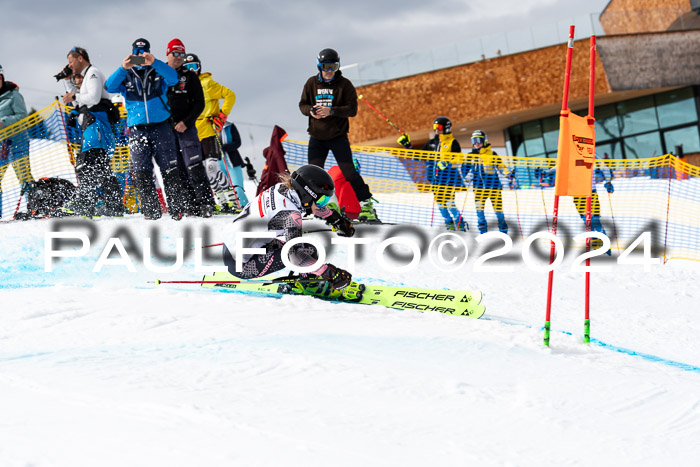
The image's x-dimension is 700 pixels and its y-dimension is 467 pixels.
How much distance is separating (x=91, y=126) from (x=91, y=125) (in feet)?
Answer: 0.04

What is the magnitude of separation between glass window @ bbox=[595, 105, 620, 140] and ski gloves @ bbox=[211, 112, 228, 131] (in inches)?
762

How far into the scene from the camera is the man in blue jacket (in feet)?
23.7

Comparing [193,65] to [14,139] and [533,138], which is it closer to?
[14,139]

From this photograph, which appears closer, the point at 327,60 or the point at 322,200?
the point at 322,200

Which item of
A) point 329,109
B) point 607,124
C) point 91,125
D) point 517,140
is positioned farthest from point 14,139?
point 517,140

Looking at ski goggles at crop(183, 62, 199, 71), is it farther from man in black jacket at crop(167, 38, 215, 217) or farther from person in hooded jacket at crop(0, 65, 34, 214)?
person in hooded jacket at crop(0, 65, 34, 214)

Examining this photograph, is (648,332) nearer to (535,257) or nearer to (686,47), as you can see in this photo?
(535,257)

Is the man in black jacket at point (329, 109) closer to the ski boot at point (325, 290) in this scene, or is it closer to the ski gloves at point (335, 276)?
the ski boot at point (325, 290)

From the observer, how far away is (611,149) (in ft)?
81.5

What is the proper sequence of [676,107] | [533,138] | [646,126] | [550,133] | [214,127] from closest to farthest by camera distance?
1. [214,127]
2. [676,107]
3. [646,126]
4. [550,133]
5. [533,138]

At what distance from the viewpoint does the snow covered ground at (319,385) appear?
2.25 metres

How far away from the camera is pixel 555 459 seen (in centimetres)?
245

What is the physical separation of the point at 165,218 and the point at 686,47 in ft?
68.3

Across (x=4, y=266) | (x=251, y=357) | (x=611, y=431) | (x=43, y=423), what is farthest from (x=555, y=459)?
(x=4, y=266)
